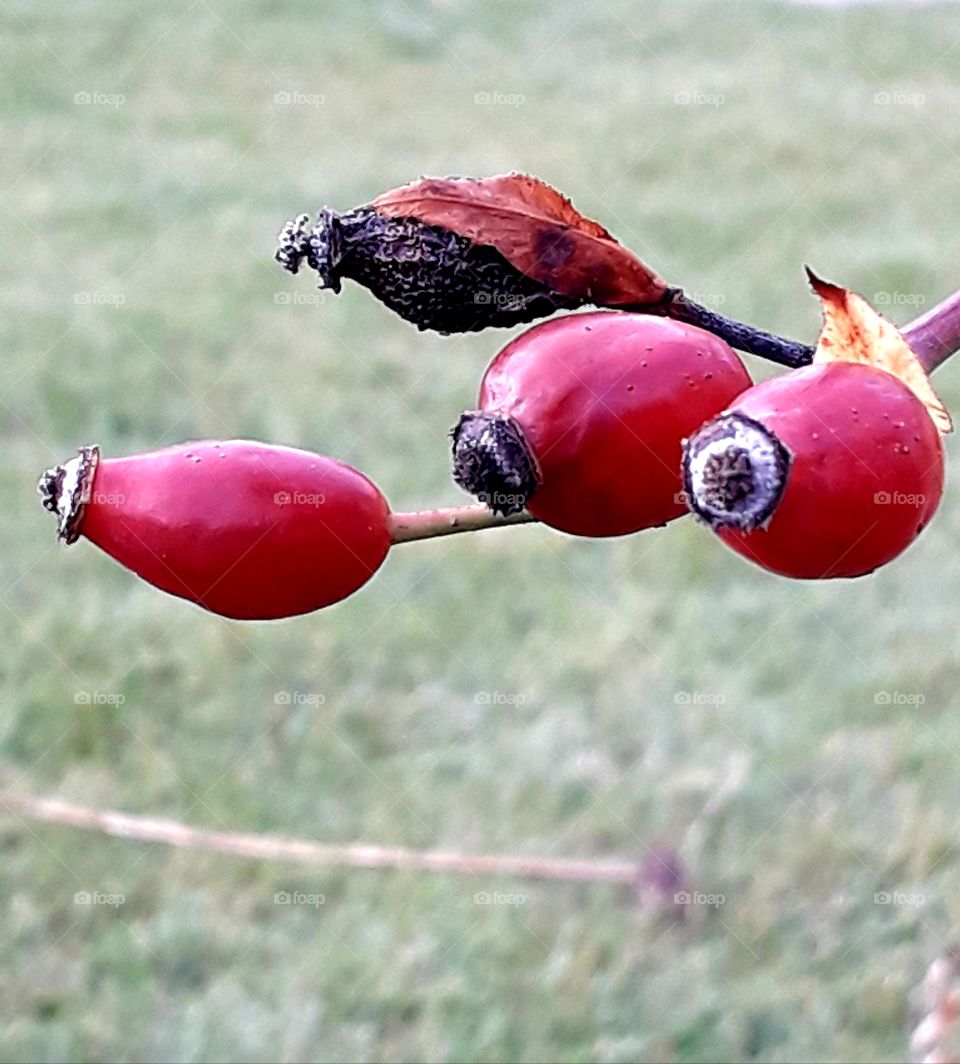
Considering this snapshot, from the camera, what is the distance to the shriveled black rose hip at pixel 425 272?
58 centimetres

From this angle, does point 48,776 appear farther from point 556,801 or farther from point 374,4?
point 374,4

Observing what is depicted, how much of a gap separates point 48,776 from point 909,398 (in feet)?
8.92

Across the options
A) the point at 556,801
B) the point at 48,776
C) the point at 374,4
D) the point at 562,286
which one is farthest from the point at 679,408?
Answer: the point at 374,4

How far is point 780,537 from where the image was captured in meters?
0.48

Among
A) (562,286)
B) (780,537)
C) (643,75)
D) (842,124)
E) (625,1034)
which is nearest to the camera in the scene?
(780,537)
